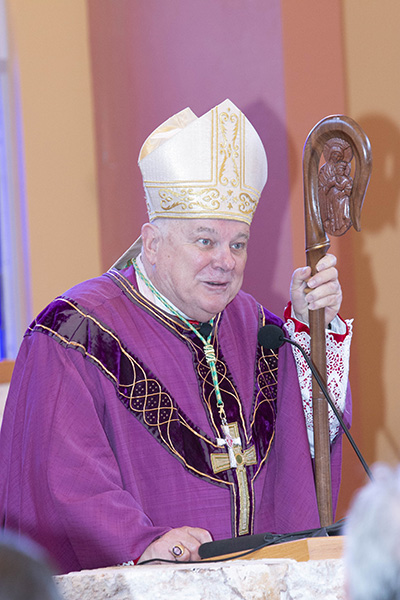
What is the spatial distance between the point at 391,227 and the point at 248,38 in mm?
1321

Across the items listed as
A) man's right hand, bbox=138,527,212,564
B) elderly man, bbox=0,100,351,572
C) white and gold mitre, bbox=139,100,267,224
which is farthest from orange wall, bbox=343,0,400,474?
man's right hand, bbox=138,527,212,564

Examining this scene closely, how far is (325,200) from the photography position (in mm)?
2943

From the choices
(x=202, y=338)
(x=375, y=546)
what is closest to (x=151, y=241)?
(x=202, y=338)

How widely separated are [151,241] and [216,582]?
5.71ft

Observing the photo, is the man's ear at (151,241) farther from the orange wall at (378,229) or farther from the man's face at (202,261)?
the orange wall at (378,229)

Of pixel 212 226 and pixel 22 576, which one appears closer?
pixel 22 576

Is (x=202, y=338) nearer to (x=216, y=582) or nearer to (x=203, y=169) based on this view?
(x=203, y=169)

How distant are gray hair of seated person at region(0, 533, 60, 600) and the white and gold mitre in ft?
7.91

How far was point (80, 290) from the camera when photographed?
309 centimetres

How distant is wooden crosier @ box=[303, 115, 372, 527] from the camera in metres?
2.89

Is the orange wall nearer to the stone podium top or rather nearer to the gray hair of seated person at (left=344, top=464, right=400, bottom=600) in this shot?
the stone podium top

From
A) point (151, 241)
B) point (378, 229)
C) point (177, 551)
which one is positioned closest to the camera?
point (177, 551)

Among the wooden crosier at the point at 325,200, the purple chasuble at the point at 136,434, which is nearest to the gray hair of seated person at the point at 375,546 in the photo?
the purple chasuble at the point at 136,434

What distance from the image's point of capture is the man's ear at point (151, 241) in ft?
10.3
